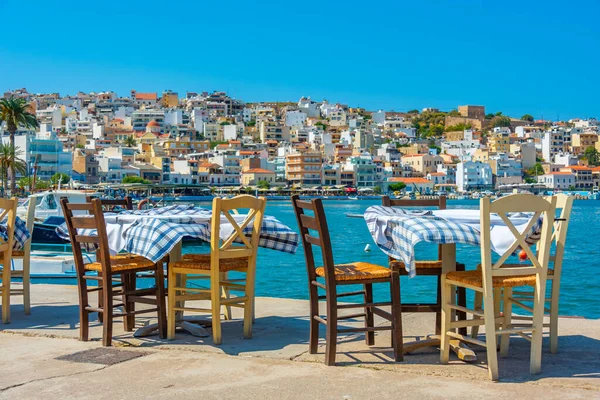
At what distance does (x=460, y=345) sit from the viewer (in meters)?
5.25

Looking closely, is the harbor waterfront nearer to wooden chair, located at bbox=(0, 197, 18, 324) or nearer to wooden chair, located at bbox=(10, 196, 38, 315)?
wooden chair, located at bbox=(10, 196, 38, 315)

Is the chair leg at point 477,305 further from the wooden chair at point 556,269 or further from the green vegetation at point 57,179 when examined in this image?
the green vegetation at point 57,179

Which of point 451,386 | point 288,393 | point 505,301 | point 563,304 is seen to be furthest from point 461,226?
point 563,304

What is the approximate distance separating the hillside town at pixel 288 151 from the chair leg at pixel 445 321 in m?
90.1

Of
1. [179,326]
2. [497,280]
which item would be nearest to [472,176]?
[179,326]

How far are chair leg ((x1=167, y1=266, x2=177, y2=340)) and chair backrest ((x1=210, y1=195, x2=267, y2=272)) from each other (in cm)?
37

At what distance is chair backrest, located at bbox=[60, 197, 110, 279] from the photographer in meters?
5.57

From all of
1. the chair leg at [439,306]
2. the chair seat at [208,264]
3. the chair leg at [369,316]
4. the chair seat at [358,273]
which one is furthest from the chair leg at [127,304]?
the chair leg at [439,306]

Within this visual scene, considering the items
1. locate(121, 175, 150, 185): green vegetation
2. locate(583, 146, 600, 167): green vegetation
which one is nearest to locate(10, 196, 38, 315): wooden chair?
locate(121, 175, 150, 185): green vegetation

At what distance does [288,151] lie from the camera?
144m

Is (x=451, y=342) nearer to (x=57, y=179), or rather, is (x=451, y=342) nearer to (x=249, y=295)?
(x=249, y=295)

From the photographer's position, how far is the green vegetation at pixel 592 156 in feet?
534

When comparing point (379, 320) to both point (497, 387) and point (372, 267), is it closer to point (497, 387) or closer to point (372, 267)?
point (372, 267)

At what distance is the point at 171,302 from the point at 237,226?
2.41 ft
